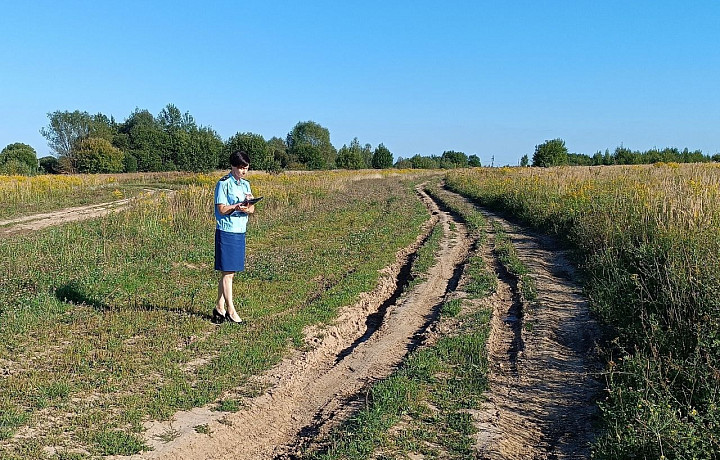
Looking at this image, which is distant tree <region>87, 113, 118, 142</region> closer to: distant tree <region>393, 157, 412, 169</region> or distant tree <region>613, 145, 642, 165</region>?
distant tree <region>393, 157, 412, 169</region>

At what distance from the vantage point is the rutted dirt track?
13.8 ft

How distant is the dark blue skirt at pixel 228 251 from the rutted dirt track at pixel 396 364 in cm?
135

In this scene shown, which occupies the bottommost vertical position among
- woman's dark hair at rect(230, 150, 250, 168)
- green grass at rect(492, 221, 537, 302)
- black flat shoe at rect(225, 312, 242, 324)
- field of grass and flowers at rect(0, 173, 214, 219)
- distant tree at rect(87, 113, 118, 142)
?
black flat shoe at rect(225, 312, 242, 324)

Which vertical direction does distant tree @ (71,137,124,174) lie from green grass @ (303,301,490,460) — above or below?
above

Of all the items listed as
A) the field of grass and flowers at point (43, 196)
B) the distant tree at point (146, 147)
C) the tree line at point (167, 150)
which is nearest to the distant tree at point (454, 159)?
the tree line at point (167, 150)

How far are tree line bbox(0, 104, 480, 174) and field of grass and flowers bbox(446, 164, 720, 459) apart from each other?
41189mm

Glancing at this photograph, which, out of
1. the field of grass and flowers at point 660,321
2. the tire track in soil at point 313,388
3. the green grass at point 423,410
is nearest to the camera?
the field of grass and flowers at point 660,321

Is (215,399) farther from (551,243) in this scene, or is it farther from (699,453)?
(551,243)

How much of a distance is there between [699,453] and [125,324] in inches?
245

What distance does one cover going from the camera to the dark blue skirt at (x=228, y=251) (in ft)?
22.2

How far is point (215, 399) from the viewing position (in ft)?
16.0

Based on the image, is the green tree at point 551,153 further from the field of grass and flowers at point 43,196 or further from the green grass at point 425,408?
the green grass at point 425,408

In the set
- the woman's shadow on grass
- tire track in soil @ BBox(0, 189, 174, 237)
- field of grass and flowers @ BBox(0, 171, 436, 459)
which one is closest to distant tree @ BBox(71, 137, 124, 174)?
tire track in soil @ BBox(0, 189, 174, 237)

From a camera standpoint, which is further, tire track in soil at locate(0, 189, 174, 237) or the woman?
tire track in soil at locate(0, 189, 174, 237)
